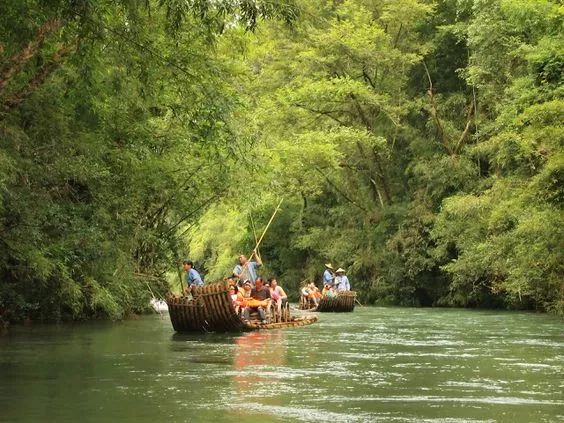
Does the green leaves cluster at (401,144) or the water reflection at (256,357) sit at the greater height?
the green leaves cluster at (401,144)

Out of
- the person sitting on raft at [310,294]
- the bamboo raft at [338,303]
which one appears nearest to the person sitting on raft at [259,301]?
the bamboo raft at [338,303]

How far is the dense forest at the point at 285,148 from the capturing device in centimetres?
1315

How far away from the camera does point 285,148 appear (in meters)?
37.5

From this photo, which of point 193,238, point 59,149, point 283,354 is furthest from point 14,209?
point 193,238

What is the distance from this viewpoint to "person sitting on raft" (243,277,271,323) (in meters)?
22.1

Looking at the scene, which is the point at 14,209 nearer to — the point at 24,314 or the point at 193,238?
the point at 24,314

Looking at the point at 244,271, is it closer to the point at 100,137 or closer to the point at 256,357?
the point at 100,137

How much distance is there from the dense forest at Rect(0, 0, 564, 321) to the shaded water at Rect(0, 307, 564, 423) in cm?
272

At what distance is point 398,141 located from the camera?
135ft

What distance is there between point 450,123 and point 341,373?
86.8 ft

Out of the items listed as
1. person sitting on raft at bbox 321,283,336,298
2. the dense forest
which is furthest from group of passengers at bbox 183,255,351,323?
person sitting on raft at bbox 321,283,336,298

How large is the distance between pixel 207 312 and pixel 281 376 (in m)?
7.69

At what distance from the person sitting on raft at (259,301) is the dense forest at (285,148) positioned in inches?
110

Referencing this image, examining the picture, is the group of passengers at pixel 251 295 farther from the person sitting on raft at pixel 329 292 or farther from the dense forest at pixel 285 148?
the person sitting on raft at pixel 329 292
